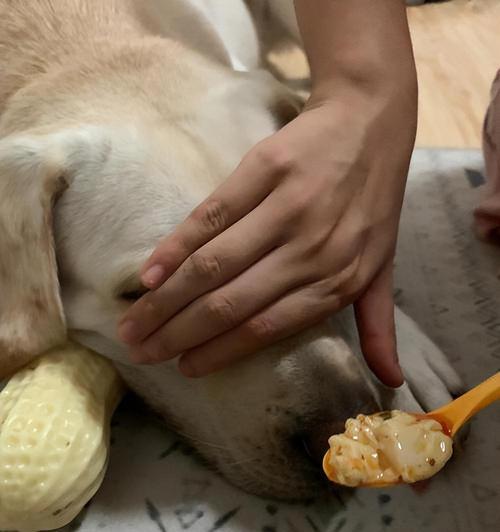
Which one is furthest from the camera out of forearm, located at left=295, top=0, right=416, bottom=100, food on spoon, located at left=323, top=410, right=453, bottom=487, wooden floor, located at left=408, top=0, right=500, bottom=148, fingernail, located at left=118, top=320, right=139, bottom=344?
wooden floor, located at left=408, top=0, right=500, bottom=148

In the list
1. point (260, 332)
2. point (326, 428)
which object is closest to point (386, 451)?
point (326, 428)

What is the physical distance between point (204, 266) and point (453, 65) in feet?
6.27

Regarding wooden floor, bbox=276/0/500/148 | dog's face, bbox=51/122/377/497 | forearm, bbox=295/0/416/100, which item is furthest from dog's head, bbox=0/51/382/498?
wooden floor, bbox=276/0/500/148

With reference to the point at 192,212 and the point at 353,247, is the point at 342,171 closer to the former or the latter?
the point at 353,247

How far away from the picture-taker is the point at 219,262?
964mm

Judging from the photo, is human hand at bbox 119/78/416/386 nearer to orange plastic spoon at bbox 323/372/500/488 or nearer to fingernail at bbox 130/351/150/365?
fingernail at bbox 130/351/150/365

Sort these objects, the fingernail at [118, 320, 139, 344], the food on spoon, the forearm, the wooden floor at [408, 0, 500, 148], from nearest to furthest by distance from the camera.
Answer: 1. the food on spoon
2. the fingernail at [118, 320, 139, 344]
3. the forearm
4. the wooden floor at [408, 0, 500, 148]

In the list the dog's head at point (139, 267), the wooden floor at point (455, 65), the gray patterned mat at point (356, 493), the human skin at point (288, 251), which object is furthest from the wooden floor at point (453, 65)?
the dog's head at point (139, 267)

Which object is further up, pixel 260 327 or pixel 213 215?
pixel 213 215

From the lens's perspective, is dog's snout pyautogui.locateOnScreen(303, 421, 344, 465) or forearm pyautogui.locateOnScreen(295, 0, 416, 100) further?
forearm pyautogui.locateOnScreen(295, 0, 416, 100)

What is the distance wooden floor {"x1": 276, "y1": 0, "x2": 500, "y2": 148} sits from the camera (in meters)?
2.21

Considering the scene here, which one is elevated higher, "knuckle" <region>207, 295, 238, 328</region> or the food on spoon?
"knuckle" <region>207, 295, 238, 328</region>

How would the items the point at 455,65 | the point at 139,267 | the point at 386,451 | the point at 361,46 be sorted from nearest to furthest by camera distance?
the point at 386,451
the point at 139,267
the point at 361,46
the point at 455,65

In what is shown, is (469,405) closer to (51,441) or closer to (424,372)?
(424,372)
